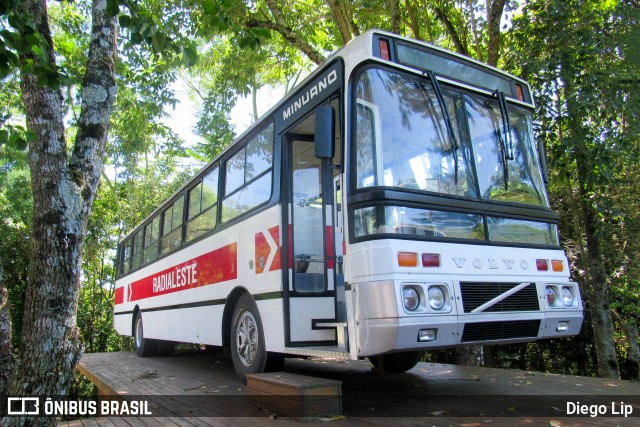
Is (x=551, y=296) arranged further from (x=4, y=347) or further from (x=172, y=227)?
(x=172, y=227)

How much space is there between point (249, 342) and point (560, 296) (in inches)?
134

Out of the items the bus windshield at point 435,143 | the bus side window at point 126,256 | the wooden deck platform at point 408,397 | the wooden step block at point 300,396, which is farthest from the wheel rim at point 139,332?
the bus windshield at point 435,143

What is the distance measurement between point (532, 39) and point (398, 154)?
5.64 meters

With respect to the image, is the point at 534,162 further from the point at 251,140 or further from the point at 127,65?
the point at 127,65

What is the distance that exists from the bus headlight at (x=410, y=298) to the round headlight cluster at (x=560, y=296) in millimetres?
1501

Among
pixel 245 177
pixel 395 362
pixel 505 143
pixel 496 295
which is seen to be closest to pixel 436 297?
pixel 496 295

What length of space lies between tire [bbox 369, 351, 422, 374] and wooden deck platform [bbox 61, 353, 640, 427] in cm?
13

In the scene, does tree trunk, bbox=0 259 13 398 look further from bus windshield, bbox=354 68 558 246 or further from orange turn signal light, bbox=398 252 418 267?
orange turn signal light, bbox=398 252 418 267

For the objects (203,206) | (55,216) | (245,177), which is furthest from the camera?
(203,206)

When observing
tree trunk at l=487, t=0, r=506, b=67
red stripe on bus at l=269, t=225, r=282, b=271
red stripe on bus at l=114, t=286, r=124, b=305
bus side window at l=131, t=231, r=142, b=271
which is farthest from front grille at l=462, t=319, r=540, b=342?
red stripe on bus at l=114, t=286, r=124, b=305

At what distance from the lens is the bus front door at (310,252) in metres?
5.08

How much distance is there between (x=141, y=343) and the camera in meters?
11.1

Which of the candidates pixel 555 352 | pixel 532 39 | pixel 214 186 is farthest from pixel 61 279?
pixel 555 352

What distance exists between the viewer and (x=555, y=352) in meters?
14.0
